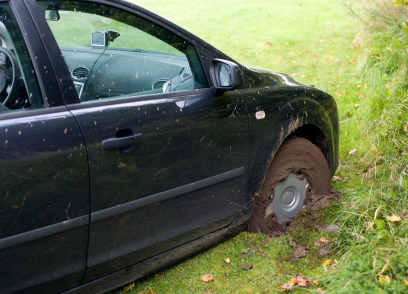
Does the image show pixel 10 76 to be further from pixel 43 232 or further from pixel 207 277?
pixel 207 277

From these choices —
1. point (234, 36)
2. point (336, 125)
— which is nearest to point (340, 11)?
point (234, 36)

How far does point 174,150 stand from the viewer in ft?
7.39

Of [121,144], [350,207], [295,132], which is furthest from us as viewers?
[295,132]

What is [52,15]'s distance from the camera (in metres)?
2.02

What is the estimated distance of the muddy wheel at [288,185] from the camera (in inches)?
115

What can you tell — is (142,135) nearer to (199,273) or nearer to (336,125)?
(199,273)

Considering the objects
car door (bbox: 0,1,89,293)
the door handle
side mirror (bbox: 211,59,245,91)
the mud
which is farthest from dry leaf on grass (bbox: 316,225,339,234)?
car door (bbox: 0,1,89,293)

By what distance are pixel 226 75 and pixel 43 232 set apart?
4.88ft

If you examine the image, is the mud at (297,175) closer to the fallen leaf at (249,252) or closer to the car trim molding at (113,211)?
the fallen leaf at (249,252)

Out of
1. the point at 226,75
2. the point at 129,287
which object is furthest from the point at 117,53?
the point at 129,287

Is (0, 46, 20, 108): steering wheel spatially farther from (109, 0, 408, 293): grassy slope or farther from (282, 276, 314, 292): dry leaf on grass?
(282, 276, 314, 292): dry leaf on grass

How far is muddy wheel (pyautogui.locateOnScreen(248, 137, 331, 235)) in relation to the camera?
2924mm

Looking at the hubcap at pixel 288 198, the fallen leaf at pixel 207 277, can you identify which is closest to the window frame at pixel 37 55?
the fallen leaf at pixel 207 277

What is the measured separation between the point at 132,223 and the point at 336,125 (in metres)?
2.07
